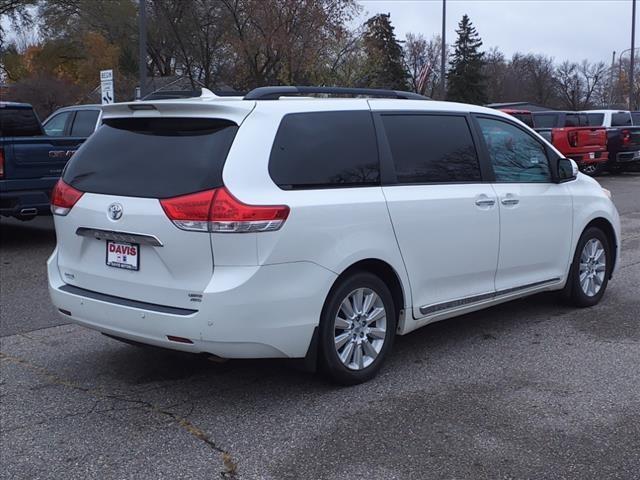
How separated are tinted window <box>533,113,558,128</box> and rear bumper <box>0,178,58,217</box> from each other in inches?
631

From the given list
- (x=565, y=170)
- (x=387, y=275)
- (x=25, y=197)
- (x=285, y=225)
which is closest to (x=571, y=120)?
(x=25, y=197)

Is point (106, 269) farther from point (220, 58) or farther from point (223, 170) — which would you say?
point (220, 58)

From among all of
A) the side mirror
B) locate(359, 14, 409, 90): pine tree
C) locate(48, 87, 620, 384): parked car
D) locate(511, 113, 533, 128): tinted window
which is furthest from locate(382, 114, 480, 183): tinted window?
locate(359, 14, 409, 90): pine tree

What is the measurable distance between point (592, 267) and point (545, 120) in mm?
16784

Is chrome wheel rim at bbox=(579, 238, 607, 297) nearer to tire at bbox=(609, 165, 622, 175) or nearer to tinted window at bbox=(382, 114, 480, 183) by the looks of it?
tinted window at bbox=(382, 114, 480, 183)

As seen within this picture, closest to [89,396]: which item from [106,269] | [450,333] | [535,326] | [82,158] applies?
[106,269]

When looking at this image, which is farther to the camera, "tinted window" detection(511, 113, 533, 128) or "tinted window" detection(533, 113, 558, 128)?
"tinted window" detection(533, 113, 558, 128)

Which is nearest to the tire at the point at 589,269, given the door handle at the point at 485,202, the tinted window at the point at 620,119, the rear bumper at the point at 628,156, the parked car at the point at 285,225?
the parked car at the point at 285,225

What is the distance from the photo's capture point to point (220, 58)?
4131 centimetres

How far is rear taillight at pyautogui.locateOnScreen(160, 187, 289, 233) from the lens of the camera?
159 inches

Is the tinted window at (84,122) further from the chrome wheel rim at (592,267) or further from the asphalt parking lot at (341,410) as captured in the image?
the chrome wheel rim at (592,267)

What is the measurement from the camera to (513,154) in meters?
6.00

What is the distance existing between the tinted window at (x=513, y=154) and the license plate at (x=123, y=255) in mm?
2799

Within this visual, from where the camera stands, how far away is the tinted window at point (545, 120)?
22328mm
